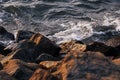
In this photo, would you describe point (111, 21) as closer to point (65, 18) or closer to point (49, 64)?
point (65, 18)

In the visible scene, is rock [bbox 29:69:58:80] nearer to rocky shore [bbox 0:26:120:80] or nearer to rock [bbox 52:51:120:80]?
rocky shore [bbox 0:26:120:80]

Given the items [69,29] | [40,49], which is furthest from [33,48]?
[69,29]

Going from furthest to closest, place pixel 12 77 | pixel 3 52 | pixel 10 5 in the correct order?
pixel 10 5, pixel 3 52, pixel 12 77

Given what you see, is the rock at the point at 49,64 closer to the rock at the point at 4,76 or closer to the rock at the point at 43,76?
the rock at the point at 43,76

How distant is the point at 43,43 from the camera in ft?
27.9

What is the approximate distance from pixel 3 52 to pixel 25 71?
3.14 m

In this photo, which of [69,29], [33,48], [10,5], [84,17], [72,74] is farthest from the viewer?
[10,5]

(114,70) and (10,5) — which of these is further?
(10,5)

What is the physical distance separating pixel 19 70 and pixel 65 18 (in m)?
7.61

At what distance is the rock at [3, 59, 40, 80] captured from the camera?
5.91 metres

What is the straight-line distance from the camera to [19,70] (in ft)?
19.6

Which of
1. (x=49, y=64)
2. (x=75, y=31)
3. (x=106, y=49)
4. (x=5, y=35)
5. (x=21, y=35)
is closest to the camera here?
(x=49, y=64)

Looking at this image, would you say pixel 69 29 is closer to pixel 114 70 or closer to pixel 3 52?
pixel 3 52

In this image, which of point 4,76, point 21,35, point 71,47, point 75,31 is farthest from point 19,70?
point 75,31
